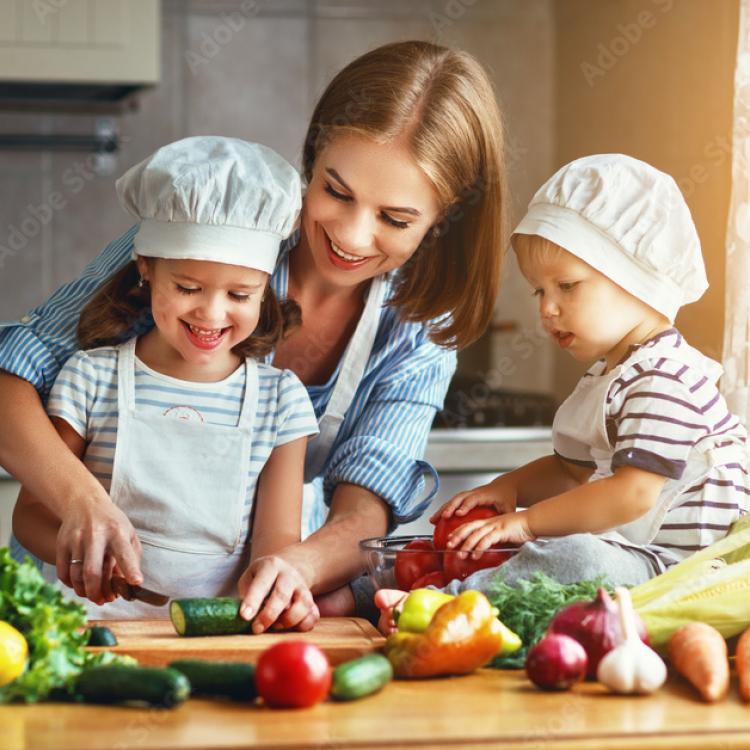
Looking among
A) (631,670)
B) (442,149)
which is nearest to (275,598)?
(631,670)

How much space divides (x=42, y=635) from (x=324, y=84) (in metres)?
2.95

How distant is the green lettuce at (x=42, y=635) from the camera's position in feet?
2.93

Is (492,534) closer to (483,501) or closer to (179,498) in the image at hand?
(483,501)

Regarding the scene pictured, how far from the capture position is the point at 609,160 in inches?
51.5

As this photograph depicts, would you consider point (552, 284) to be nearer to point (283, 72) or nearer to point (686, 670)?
point (686, 670)

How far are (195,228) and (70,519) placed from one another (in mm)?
367

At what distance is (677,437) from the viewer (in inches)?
47.4

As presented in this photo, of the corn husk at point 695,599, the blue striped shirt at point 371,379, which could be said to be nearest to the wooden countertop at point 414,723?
the corn husk at point 695,599

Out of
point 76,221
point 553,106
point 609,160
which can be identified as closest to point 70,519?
point 609,160

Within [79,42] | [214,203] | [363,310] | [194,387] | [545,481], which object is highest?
[79,42]

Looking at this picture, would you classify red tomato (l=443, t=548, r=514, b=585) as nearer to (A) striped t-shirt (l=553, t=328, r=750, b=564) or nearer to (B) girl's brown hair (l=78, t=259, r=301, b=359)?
(A) striped t-shirt (l=553, t=328, r=750, b=564)

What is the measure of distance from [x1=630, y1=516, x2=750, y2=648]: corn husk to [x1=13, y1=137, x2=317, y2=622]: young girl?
511 mm

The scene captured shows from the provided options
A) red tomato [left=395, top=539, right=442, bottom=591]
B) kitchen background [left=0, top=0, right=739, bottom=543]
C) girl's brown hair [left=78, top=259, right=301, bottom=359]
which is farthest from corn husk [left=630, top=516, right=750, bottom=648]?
kitchen background [left=0, top=0, right=739, bottom=543]

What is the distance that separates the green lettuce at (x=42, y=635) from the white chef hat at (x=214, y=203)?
49cm
